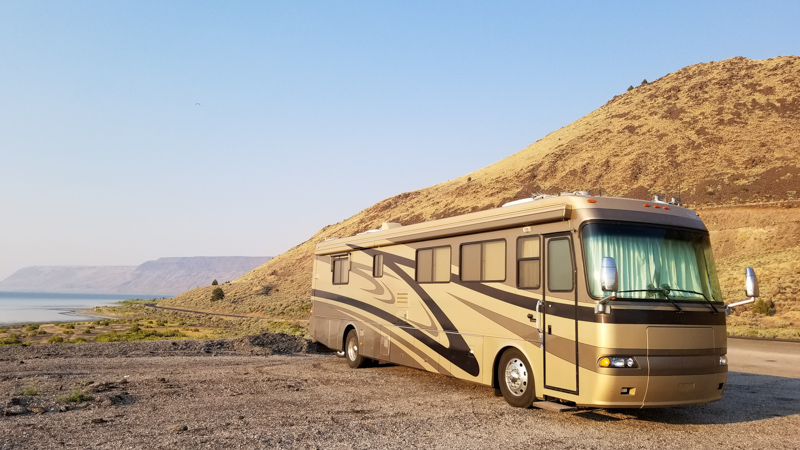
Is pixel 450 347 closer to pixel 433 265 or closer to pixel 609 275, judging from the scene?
pixel 433 265

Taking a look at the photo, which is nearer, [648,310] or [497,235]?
[648,310]

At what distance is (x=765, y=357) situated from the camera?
19.0 meters

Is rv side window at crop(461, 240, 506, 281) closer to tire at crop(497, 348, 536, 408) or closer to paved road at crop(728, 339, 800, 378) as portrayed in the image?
tire at crop(497, 348, 536, 408)

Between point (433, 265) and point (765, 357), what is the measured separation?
12.5 meters

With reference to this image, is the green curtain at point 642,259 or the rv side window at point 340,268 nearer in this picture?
the green curtain at point 642,259

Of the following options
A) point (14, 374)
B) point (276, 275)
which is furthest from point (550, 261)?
point (276, 275)

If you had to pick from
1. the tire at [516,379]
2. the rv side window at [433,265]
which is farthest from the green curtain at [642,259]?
the rv side window at [433,265]

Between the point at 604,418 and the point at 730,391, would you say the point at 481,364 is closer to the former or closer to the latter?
the point at 604,418

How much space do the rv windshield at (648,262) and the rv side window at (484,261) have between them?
192 cm

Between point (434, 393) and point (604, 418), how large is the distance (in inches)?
124

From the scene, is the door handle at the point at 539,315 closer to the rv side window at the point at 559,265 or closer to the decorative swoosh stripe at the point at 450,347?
the rv side window at the point at 559,265

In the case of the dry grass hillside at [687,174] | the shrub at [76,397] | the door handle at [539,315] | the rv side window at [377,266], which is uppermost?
the dry grass hillside at [687,174]

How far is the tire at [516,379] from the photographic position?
972 cm

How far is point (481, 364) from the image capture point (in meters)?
10.8
